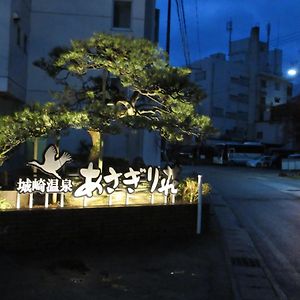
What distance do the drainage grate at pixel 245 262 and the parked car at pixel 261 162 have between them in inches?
1799

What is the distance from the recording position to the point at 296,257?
922 cm

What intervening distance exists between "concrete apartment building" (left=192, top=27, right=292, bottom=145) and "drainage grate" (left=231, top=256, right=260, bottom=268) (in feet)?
190

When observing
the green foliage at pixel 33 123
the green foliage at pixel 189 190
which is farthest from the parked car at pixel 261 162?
the green foliage at pixel 33 123

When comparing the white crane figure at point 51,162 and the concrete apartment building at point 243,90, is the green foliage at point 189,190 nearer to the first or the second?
the white crane figure at point 51,162

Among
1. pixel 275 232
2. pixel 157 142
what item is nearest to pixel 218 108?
pixel 157 142

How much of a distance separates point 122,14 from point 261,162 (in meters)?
35.6

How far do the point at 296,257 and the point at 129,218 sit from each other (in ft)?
10.1

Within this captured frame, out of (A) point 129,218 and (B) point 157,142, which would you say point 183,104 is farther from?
(B) point 157,142

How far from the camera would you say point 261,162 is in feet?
178

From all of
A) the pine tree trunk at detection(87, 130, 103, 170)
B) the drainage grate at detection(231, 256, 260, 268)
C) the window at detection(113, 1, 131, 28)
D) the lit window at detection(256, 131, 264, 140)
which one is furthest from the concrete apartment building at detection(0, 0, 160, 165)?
the lit window at detection(256, 131, 264, 140)

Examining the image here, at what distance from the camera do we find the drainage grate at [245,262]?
8.25 metres

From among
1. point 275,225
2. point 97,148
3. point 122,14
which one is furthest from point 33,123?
point 122,14

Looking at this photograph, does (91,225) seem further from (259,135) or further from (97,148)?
(259,135)

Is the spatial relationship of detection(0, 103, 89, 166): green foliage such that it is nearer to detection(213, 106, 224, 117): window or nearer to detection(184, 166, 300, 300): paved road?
detection(184, 166, 300, 300): paved road
